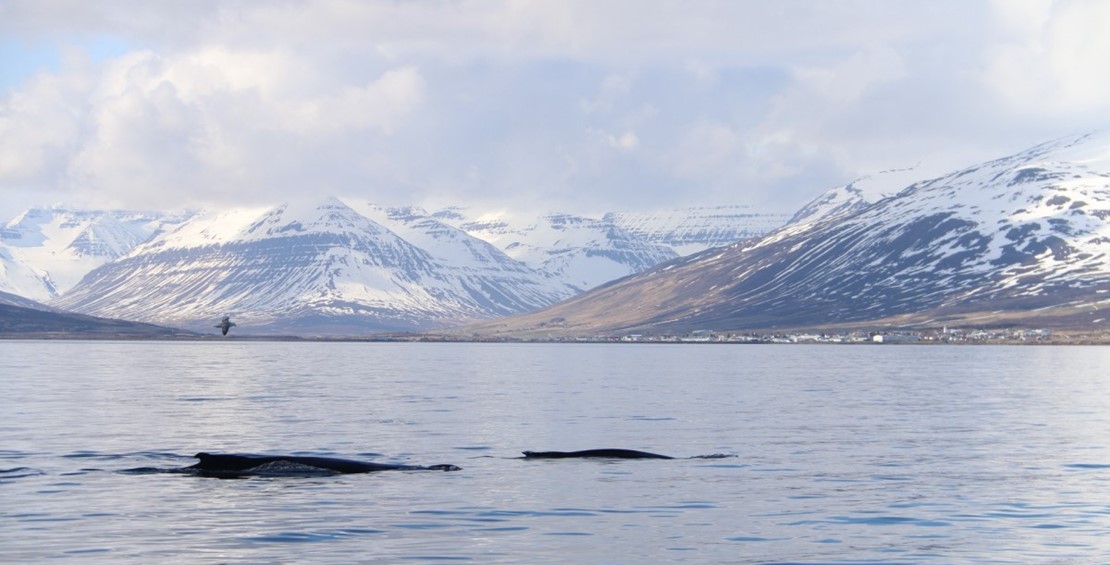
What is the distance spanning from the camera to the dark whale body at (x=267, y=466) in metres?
57.6

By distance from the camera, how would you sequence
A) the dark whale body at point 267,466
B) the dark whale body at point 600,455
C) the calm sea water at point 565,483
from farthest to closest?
the dark whale body at point 600,455 → the dark whale body at point 267,466 → the calm sea water at point 565,483

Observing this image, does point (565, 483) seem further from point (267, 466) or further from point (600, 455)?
point (267, 466)

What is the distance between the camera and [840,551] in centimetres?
4156

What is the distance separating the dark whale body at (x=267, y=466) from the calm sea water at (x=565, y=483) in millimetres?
1205

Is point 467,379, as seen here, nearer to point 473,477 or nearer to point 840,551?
point 473,477

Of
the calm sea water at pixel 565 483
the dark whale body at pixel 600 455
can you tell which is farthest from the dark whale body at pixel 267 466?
the dark whale body at pixel 600 455

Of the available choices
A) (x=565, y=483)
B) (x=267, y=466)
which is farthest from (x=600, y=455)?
(x=267, y=466)

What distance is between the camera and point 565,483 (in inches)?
2196

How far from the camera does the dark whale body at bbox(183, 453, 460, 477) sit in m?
57.6

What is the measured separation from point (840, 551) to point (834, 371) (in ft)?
503

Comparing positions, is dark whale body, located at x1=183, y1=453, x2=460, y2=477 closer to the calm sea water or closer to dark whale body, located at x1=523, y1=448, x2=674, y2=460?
the calm sea water

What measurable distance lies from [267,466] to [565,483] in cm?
1242

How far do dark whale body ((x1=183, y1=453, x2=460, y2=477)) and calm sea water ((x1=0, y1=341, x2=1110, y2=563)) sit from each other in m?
1.21

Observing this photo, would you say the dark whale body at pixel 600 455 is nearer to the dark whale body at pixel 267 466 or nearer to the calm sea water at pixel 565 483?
the calm sea water at pixel 565 483
